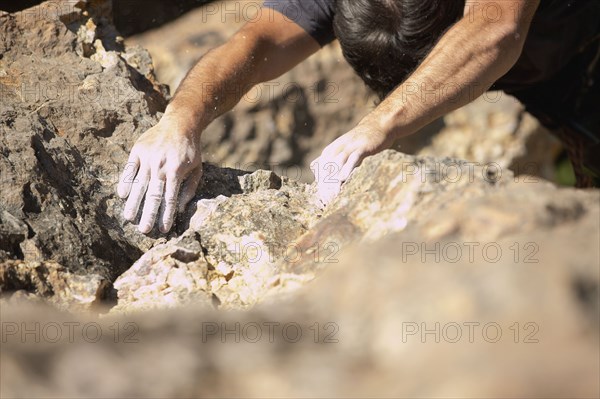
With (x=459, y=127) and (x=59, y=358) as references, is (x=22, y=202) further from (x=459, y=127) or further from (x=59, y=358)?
(x=459, y=127)

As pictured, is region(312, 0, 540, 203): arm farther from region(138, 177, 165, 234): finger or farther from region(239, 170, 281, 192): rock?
region(138, 177, 165, 234): finger

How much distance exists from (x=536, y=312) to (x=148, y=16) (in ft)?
10.9

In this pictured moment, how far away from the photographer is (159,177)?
1887 millimetres

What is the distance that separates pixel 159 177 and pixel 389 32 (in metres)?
1.00

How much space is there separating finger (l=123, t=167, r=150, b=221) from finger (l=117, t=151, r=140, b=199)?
0.02 m

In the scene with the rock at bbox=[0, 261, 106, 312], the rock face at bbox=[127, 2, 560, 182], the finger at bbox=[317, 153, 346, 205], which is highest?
the rock at bbox=[0, 261, 106, 312]

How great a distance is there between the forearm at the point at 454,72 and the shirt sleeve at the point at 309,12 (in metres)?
0.75

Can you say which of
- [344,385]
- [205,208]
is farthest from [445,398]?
[205,208]

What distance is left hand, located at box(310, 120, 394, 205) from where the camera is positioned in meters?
1.78

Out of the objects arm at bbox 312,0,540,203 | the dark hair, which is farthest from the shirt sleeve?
arm at bbox 312,0,540,203

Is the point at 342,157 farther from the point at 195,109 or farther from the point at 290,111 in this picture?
the point at 290,111

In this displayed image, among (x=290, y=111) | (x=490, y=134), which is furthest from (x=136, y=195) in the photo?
(x=490, y=134)

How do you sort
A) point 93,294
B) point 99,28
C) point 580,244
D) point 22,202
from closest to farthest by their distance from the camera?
point 580,244
point 93,294
point 22,202
point 99,28

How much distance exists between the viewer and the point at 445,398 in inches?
31.5
